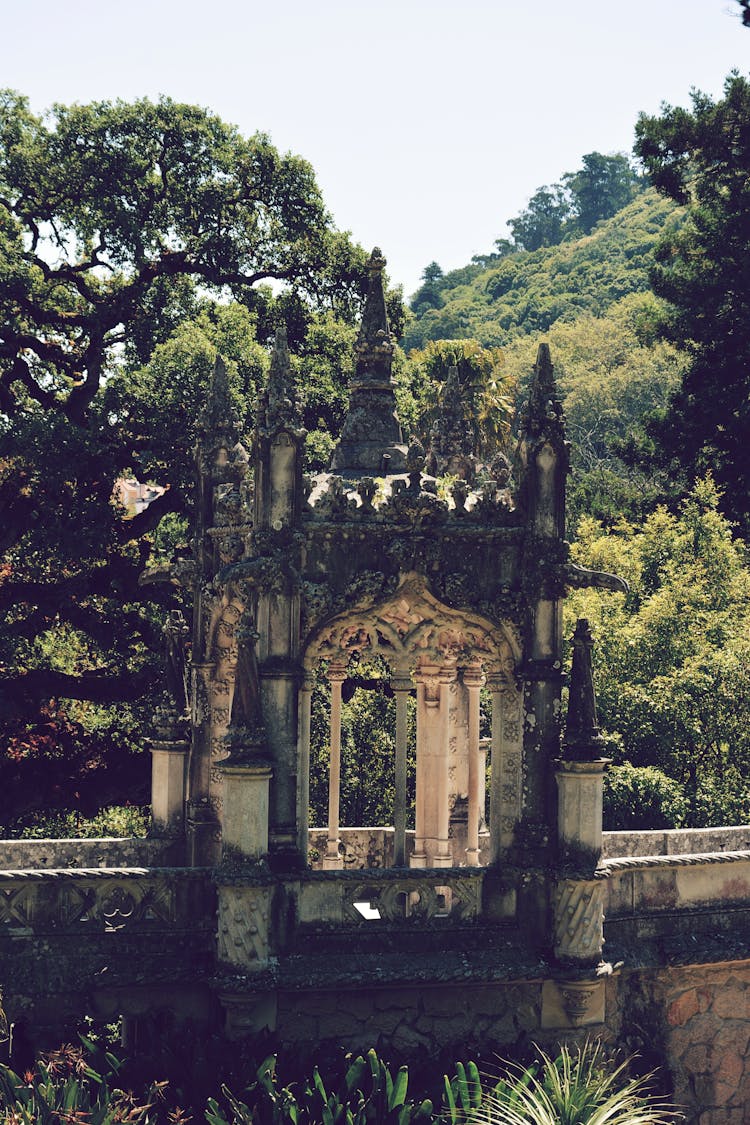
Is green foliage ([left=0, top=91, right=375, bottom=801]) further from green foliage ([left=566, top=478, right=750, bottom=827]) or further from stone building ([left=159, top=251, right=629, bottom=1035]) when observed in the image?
stone building ([left=159, top=251, right=629, bottom=1035])

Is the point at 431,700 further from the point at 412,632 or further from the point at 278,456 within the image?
the point at 278,456

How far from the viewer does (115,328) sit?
3369 centimetres

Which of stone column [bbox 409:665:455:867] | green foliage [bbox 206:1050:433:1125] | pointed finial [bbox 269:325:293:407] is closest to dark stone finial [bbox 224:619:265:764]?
pointed finial [bbox 269:325:293:407]

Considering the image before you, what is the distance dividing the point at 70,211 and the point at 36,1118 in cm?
2414

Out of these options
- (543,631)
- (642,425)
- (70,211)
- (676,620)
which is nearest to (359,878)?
(543,631)

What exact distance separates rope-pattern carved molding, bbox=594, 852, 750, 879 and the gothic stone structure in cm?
3

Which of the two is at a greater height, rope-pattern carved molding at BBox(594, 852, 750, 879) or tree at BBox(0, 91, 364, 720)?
tree at BBox(0, 91, 364, 720)

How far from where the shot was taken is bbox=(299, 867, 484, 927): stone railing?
15273mm

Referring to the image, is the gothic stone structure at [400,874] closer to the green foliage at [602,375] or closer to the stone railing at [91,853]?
the stone railing at [91,853]

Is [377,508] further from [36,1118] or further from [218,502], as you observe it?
[36,1118]

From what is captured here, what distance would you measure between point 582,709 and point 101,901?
495 cm

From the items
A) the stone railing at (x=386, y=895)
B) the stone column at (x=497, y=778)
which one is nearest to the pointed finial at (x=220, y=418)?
the stone column at (x=497, y=778)

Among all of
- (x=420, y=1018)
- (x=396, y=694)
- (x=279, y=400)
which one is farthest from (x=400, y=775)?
(x=279, y=400)

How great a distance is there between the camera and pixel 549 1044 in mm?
15602
